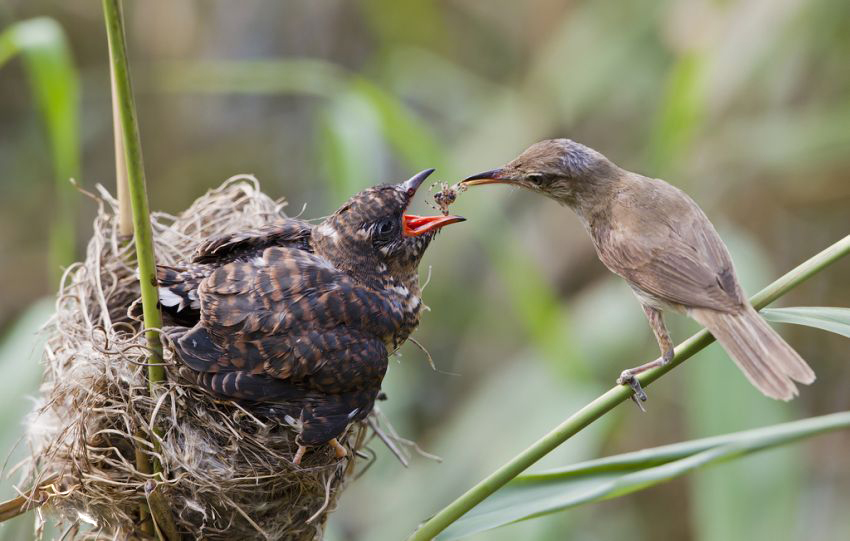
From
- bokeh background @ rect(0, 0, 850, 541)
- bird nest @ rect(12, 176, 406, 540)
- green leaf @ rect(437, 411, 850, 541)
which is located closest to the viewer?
green leaf @ rect(437, 411, 850, 541)

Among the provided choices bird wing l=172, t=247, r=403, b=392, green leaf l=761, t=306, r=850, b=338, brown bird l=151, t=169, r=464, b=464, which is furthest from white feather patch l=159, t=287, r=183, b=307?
green leaf l=761, t=306, r=850, b=338

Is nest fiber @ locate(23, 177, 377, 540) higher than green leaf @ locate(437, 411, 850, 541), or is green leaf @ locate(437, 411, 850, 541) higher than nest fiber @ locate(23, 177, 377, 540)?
green leaf @ locate(437, 411, 850, 541)

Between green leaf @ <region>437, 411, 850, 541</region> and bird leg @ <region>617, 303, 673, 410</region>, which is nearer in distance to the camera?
green leaf @ <region>437, 411, 850, 541</region>

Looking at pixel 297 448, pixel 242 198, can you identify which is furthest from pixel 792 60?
pixel 297 448

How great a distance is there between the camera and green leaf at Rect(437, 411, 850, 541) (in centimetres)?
136

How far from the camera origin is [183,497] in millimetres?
1997

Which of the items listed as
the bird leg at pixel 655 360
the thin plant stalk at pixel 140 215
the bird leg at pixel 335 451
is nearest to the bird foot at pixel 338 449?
the bird leg at pixel 335 451

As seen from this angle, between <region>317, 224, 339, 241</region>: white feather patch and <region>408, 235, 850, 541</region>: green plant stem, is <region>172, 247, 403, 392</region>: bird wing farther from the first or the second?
<region>408, 235, 850, 541</region>: green plant stem

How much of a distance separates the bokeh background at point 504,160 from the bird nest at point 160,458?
0.46 m

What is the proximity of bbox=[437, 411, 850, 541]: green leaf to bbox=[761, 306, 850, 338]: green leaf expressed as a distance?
0.19 metres

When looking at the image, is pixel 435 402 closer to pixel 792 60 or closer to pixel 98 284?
pixel 792 60

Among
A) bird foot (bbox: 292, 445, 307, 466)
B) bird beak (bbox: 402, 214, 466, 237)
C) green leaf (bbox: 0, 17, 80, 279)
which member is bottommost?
bird foot (bbox: 292, 445, 307, 466)

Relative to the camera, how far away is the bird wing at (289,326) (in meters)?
2.07

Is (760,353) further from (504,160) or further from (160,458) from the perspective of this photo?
(504,160)
